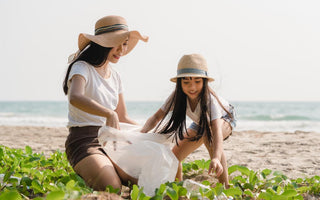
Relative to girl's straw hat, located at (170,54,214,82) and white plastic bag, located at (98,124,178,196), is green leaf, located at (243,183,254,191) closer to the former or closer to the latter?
white plastic bag, located at (98,124,178,196)

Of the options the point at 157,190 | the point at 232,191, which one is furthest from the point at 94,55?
the point at 232,191

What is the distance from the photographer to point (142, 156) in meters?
2.66

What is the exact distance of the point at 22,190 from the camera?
274 centimetres

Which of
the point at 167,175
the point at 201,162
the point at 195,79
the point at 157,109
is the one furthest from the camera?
the point at 201,162

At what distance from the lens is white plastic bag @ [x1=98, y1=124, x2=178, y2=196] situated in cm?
256

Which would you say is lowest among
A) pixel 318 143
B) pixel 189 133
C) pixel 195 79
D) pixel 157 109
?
pixel 318 143

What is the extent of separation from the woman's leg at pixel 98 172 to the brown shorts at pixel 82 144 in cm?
6

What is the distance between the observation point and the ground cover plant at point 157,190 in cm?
216

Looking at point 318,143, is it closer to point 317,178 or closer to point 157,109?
point 317,178

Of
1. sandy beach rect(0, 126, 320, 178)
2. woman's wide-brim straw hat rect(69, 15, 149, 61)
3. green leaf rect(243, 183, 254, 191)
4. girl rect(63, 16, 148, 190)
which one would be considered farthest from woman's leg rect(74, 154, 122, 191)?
sandy beach rect(0, 126, 320, 178)

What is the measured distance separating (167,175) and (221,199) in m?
0.44

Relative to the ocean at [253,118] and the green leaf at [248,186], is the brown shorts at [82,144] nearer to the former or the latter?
the ocean at [253,118]

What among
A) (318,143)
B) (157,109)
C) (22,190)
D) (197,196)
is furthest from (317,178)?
(318,143)

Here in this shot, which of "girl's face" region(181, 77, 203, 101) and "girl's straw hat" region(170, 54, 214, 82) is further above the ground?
"girl's straw hat" region(170, 54, 214, 82)
